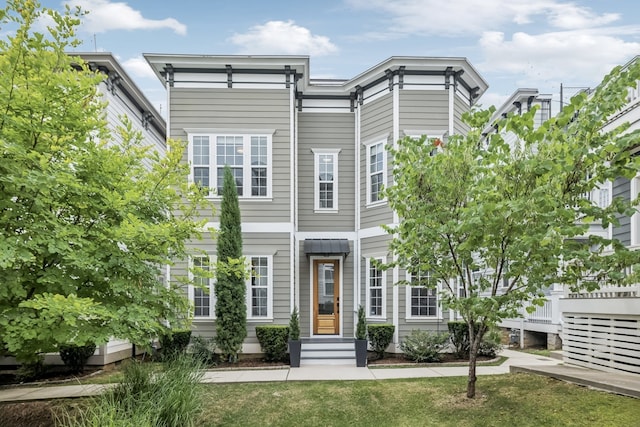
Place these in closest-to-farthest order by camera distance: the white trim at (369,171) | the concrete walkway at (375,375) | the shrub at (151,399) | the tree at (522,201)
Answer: the shrub at (151,399), the tree at (522,201), the concrete walkway at (375,375), the white trim at (369,171)

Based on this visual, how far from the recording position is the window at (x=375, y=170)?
1155cm

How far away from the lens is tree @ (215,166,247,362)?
32.5ft

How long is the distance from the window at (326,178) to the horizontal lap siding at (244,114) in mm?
1333

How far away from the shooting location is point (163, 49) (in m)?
11.1

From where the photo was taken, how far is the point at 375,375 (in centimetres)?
848

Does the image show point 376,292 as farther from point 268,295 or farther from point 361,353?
point 268,295

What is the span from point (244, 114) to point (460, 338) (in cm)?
800

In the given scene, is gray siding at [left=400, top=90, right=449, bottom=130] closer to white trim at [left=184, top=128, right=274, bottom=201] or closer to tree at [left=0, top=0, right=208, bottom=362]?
white trim at [left=184, top=128, right=274, bottom=201]

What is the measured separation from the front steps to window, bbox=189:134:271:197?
4.16 m

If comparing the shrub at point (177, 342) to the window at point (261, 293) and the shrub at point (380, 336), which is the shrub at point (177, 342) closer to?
the window at point (261, 293)

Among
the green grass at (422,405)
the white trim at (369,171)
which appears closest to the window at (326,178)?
the white trim at (369,171)

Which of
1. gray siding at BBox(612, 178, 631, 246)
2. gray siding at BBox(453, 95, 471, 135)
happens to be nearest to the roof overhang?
gray siding at BBox(453, 95, 471, 135)

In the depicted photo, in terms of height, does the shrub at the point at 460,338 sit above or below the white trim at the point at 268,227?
below

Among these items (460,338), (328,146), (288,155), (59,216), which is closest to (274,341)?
(460,338)
